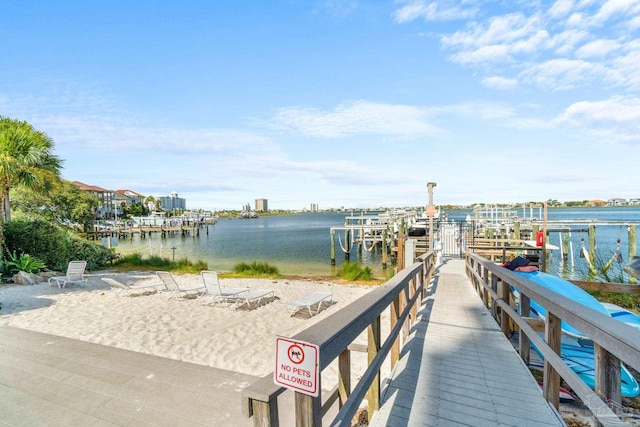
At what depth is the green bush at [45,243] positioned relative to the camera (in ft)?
40.3

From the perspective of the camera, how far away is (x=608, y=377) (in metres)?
1.66

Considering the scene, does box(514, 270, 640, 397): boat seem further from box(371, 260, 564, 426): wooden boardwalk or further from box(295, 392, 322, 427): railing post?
box(295, 392, 322, 427): railing post

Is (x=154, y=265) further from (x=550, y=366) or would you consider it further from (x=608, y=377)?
(x=608, y=377)

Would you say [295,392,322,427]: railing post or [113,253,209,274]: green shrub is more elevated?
[295,392,322,427]: railing post

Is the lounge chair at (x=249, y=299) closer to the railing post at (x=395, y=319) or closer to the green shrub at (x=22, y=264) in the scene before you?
the railing post at (x=395, y=319)

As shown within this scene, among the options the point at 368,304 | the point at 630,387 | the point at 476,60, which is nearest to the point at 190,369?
the point at 368,304

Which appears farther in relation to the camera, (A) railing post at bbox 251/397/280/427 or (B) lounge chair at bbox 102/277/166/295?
(B) lounge chair at bbox 102/277/166/295

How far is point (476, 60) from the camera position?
8.66 metres

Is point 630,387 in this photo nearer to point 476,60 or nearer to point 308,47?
point 476,60

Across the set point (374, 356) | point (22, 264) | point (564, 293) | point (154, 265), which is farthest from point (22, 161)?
point (564, 293)

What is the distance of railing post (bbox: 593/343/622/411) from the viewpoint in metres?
1.63

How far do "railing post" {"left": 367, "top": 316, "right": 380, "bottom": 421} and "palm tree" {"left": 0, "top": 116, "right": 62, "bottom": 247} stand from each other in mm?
14251

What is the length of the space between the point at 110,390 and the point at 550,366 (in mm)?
4201

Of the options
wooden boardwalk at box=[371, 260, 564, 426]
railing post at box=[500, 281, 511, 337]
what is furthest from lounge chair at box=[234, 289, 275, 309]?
railing post at box=[500, 281, 511, 337]
